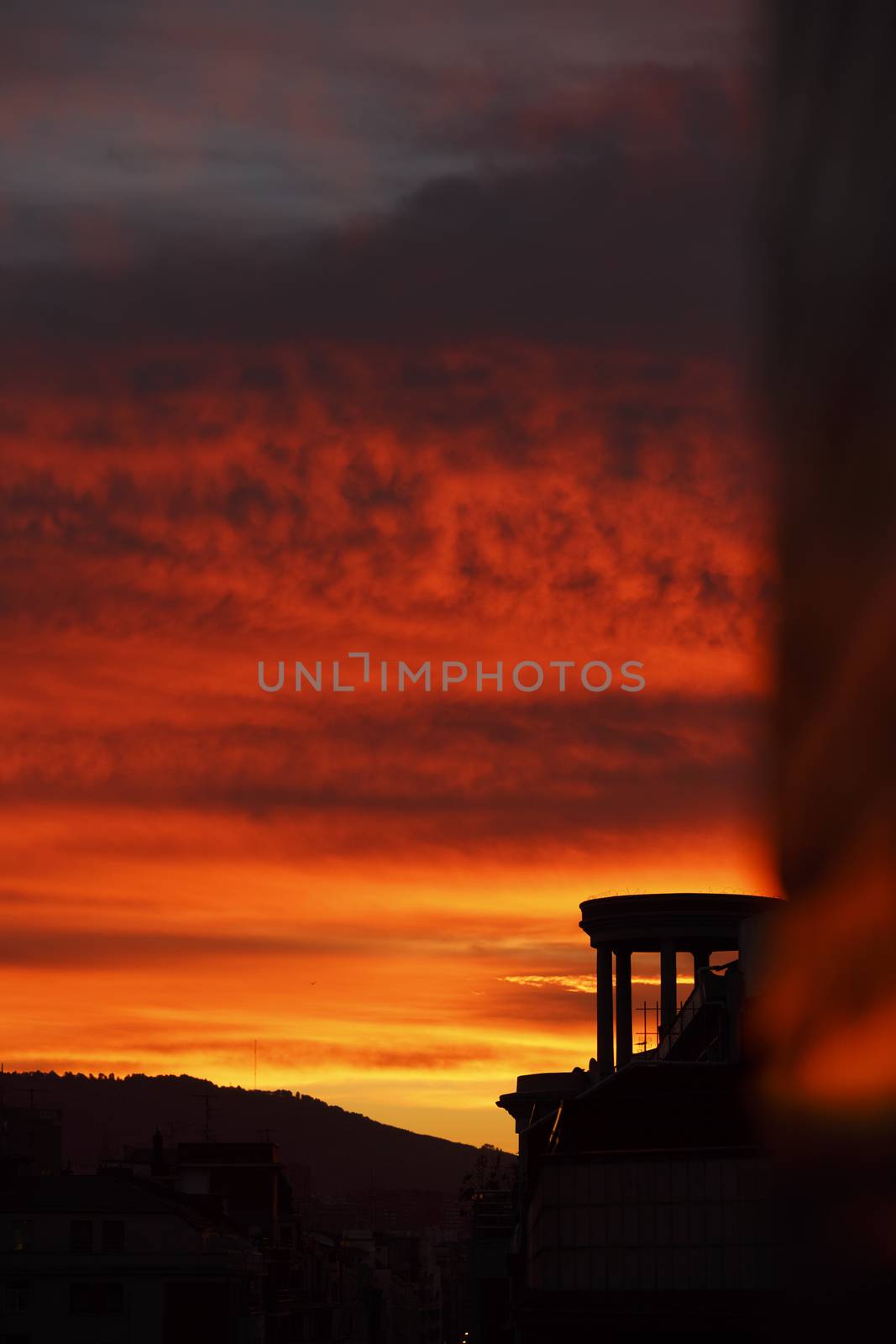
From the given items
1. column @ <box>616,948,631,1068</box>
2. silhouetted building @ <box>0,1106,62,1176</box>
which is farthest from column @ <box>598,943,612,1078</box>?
silhouetted building @ <box>0,1106,62,1176</box>

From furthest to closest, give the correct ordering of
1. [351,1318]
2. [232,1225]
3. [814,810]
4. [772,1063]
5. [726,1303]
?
[351,1318], [232,1225], [726,1303], [772,1063], [814,810]

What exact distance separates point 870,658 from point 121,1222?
109296mm

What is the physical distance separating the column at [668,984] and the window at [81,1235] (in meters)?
34.3

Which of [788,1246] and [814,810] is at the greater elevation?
[814,810]

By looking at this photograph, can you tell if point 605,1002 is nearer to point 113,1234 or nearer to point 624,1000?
point 624,1000

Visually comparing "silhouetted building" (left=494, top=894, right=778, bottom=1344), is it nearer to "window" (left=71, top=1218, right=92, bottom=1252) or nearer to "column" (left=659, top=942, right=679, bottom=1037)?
"column" (left=659, top=942, right=679, bottom=1037)

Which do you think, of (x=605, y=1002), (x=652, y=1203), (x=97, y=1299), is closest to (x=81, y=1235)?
(x=97, y=1299)

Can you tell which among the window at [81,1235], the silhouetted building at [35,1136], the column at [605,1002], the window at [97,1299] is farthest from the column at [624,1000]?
the silhouetted building at [35,1136]

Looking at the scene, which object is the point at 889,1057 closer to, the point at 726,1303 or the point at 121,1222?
the point at 726,1303

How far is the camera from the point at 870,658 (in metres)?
7.59

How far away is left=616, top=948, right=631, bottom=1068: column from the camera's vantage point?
103312 mm

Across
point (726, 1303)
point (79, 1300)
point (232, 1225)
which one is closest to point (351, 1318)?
point (232, 1225)

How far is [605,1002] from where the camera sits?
105 meters

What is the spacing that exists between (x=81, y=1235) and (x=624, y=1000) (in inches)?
1301
